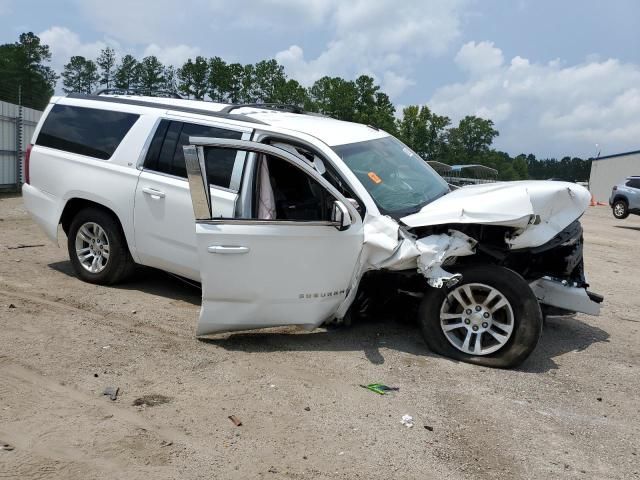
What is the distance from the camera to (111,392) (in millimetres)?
4078

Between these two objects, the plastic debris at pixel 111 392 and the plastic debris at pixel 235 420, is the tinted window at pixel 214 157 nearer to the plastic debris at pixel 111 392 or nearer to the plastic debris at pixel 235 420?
the plastic debris at pixel 111 392

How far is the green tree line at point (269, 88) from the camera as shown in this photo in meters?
45.5

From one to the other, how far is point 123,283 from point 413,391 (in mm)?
3742

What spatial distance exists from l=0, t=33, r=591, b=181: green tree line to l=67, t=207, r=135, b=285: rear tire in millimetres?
18011

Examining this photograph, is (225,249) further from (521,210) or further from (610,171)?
(610,171)

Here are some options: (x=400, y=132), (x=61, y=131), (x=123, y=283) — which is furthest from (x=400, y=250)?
(x=400, y=132)

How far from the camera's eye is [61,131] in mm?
6852

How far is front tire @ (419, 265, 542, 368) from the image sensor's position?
15.4ft

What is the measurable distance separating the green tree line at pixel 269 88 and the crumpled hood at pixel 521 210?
21240 millimetres

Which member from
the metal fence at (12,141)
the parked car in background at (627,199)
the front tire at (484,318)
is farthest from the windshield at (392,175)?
the parked car in background at (627,199)

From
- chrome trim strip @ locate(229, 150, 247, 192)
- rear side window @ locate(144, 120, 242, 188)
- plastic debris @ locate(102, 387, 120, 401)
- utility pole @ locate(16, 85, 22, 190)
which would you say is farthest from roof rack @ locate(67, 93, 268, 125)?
utility pole @ locate(16, 85, 22, 190)

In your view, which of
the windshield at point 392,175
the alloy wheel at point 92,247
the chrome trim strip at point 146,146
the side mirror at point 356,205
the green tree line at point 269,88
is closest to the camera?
the side mirror at point 356,205

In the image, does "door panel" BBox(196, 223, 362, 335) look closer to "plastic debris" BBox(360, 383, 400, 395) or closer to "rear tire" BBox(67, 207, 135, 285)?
"plastic debris" BBox(360, 383, 400, 395)

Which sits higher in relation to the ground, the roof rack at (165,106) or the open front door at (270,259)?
the roof rack at (165,106)
